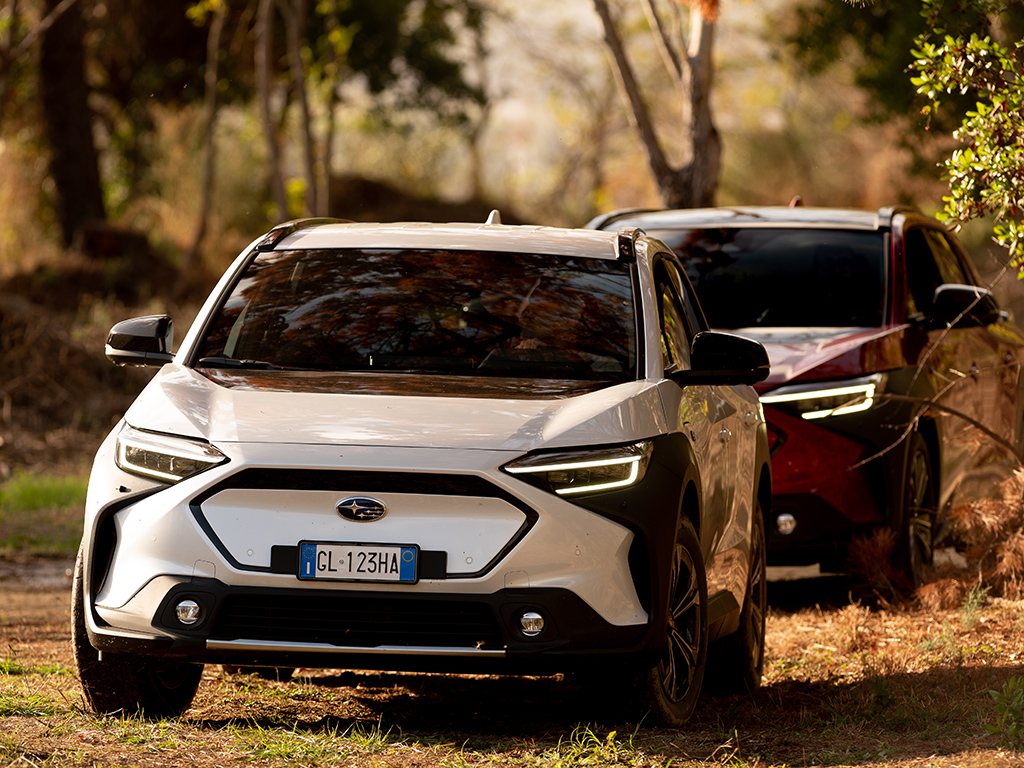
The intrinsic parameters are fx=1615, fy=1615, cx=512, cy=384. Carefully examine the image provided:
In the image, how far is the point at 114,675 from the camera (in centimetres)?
539

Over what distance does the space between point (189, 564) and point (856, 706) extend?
2.71 meters

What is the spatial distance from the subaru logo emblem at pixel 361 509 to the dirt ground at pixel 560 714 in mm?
731

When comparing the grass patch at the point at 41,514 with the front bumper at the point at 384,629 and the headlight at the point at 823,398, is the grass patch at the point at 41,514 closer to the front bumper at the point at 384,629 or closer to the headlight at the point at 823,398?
the headlight at the point at 823,398

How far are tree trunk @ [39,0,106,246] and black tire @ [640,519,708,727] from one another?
2024 centimetres

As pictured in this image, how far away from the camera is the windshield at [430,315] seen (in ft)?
19.6

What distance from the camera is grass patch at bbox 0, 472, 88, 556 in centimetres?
1130

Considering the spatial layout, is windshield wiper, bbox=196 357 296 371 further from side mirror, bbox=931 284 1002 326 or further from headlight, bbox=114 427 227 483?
side mirror, bbox=931 284 1002 326

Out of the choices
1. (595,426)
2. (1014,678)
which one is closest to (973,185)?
(1014,678)

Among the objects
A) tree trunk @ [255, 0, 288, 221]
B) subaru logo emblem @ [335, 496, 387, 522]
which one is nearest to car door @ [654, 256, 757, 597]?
subaru logo emblem @ [335, 496, 387, 522]

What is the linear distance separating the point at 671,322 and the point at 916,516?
291 cm

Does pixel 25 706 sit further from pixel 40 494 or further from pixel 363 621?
pixel 40 494

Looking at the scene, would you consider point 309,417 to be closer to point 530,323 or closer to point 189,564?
point 189,564

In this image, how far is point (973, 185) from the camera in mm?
7641

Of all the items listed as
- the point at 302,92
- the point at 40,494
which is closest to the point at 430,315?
the point at 40,494
